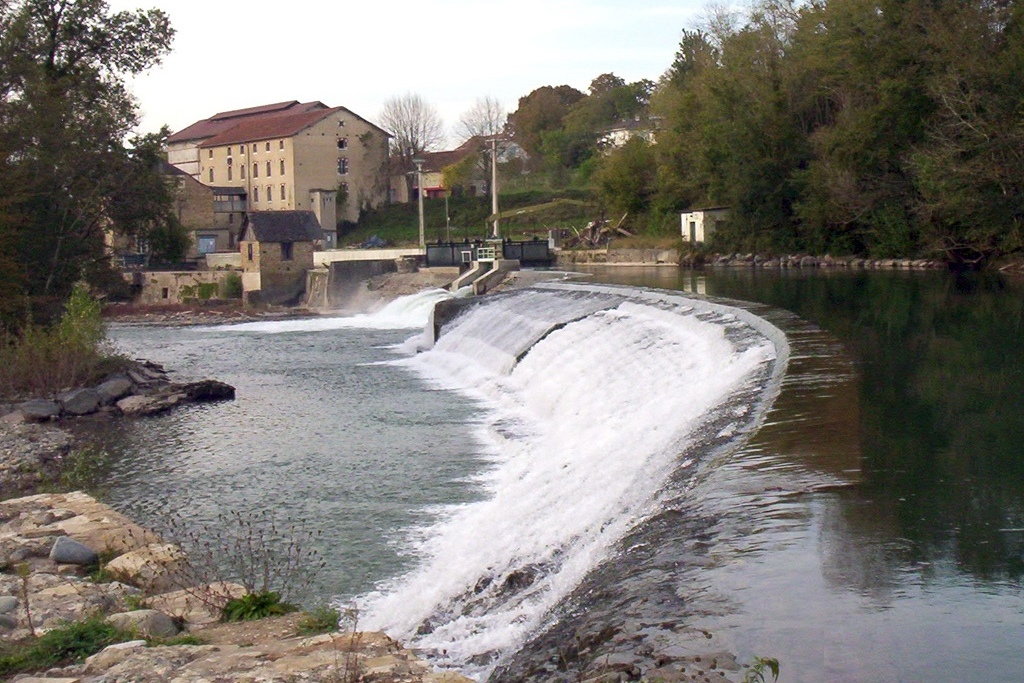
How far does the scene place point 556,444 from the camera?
15.5 m

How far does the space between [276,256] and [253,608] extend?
4256 centimetres

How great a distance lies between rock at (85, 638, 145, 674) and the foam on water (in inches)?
77.9

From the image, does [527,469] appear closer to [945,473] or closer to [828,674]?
[945,473]

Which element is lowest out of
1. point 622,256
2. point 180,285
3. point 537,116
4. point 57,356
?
point 57,356

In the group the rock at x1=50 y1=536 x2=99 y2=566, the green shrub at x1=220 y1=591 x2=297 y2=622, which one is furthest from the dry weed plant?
the rock at x1=50 y1=536 x2=99 y2=566

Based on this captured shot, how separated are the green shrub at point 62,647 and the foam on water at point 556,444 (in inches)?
82.5

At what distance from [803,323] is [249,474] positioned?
9681mm

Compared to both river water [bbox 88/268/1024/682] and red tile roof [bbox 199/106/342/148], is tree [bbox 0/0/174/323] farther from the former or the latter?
red tile roof [bbox 199/106/342/148]

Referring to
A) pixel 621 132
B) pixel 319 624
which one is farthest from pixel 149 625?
pixel 621 132

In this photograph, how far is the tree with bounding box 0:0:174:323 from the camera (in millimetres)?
24047

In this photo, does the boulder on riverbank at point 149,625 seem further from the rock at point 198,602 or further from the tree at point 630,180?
the tree at point 630,180

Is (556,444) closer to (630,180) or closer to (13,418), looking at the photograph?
(13,418)

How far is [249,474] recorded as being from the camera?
50.3 ft

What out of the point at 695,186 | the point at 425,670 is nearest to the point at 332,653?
the point at 425,670
